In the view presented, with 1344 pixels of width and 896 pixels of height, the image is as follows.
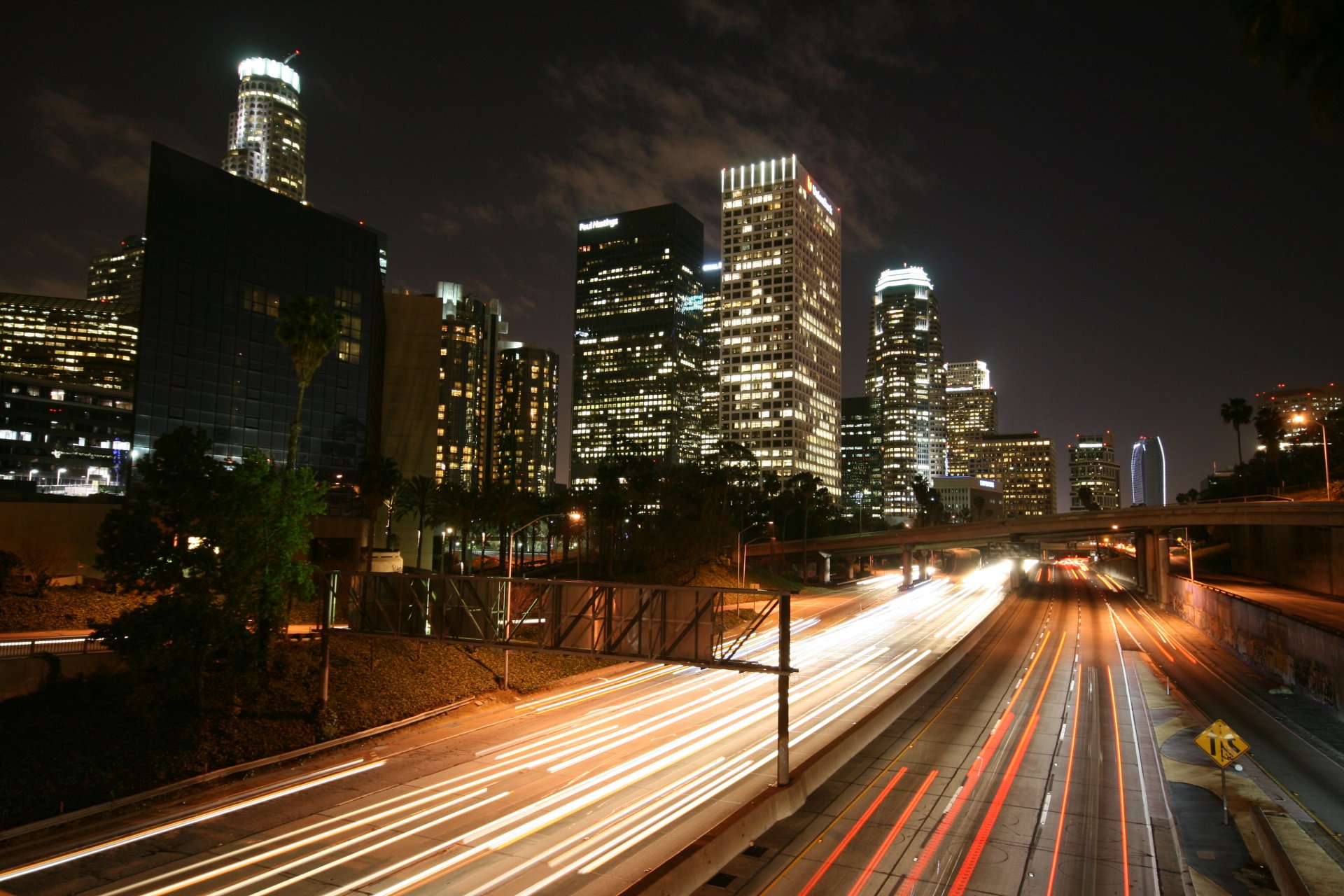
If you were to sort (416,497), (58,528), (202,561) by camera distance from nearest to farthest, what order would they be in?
1. (202,561)
2. (58,528)
3. (416,497)

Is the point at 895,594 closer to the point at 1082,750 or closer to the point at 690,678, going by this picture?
the point at 690,678

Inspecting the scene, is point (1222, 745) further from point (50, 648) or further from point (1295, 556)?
point (1295, 556)

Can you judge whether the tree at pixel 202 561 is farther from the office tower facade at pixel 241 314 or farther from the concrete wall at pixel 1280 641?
the office tower facade at pixel 241 314

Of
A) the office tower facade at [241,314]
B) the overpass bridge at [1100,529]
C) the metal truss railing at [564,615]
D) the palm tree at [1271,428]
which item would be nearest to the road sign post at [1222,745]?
the metal truss railing at [564,615]

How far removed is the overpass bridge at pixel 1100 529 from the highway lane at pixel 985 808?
125 feet

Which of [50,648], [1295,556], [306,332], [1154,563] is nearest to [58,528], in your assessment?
[306,332]

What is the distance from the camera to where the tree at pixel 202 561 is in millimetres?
30844

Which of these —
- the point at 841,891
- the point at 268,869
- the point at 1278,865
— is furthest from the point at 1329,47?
the point at 268,869

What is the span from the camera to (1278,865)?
59.9 ft

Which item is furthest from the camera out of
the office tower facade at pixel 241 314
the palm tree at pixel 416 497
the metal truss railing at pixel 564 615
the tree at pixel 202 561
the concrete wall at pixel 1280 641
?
the palm tree at pixel 416 497

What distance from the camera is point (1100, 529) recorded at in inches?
4021

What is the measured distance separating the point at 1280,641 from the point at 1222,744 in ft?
97.5

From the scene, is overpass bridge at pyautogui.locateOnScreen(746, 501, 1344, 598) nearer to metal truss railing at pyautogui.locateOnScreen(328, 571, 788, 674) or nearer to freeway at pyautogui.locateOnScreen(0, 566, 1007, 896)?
freeway at pyautogui.locateOnScreen(0, 566, 1007, 896)

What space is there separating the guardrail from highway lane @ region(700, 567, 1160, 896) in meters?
27.8
